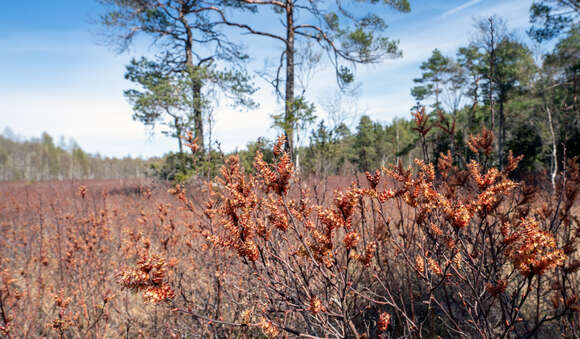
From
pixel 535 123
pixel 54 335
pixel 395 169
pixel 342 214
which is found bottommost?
pixel 54 335

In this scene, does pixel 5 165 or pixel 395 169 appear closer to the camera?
pixel 395 169

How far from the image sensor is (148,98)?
10.5 meters

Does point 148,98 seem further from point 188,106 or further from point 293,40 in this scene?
point 293,40

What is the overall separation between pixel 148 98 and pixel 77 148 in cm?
9054

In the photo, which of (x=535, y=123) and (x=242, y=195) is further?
(x=535, y=123)

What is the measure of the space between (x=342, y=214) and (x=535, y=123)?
60.0 feet

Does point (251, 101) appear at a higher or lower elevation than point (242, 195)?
higher

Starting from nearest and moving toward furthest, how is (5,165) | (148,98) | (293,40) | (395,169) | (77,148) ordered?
(395,169), (148,98), (293,40), (5,165), (77,148)

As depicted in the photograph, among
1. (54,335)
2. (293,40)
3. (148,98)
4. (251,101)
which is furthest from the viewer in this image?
(251,101)

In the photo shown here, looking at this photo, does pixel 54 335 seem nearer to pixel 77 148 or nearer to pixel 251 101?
pixel 251 101

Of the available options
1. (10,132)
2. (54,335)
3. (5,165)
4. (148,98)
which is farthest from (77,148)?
(54,335)

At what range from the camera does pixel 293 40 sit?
1135 centimetres

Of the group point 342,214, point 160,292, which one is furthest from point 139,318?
point 342,214

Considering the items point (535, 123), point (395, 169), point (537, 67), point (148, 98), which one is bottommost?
point (395, 169)
